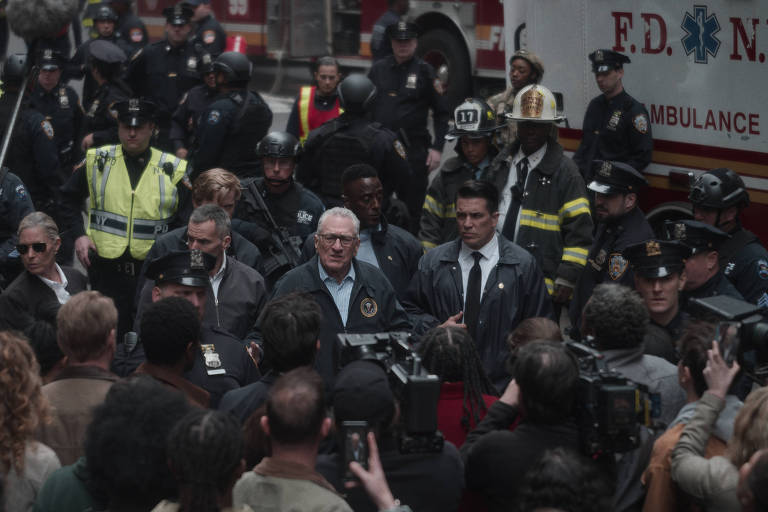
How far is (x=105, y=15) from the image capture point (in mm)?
13164

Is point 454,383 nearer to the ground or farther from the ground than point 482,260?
nearer to the ground

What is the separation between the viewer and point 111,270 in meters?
7.63

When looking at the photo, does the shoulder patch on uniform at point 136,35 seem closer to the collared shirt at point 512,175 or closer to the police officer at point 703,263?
the collared shirt at point 512,175

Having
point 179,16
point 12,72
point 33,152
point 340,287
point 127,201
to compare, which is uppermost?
point 179,16

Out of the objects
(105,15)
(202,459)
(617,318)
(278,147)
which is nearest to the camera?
(202,459)

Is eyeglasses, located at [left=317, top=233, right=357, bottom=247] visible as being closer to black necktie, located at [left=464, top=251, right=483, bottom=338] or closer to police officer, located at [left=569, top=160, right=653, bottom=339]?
black necktie, located at [left=464, top=251, right=483, bottom=338]

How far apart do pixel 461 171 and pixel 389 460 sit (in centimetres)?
437

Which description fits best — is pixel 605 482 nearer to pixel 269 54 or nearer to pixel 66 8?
pixel 66 8

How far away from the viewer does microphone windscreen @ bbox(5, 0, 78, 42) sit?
27.7 feet

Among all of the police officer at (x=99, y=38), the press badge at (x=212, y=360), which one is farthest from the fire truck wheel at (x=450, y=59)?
the press badge at (x=212, y=360)

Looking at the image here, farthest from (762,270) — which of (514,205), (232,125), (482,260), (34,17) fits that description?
(34,17)

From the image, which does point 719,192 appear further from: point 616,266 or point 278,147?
point 278,147

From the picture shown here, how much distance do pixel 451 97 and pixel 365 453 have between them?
1187cm

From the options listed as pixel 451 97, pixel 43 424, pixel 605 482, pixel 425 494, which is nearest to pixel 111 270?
pixel 43 424
